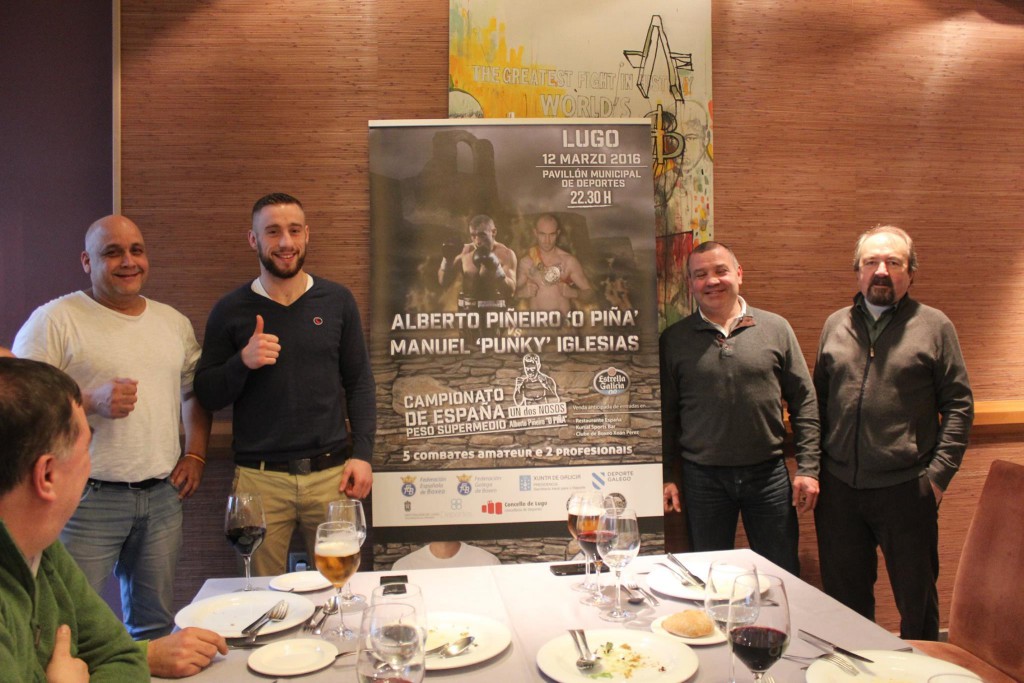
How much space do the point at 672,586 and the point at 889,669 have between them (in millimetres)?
539

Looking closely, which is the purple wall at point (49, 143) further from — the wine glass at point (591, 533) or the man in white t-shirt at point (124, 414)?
the wine glass at point (591, 533)

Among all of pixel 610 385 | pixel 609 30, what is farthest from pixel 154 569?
pixel 609 30

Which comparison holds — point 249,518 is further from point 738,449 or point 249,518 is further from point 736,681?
point 738,449

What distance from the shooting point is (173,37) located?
332 cm

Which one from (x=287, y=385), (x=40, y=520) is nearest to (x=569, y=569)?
(x=40, y=520)

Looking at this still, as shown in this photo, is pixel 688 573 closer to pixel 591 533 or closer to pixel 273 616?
pixel 591 533

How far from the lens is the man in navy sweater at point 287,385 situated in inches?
112

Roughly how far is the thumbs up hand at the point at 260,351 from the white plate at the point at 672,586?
152 cm

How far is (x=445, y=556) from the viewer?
3234 mm

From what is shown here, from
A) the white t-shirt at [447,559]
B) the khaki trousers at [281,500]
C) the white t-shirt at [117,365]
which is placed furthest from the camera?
the white t-shirt at [447,559]

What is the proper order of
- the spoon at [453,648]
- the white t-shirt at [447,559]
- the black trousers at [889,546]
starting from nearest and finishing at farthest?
1. the spoon at [453,648]
2. the black trousers at [889,546]
3. the white t-shirt at [447,559]

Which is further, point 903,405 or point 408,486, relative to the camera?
point 408,486

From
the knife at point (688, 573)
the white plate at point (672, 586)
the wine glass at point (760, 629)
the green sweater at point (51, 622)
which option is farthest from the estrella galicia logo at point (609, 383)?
the green sweater at point (51, 622)

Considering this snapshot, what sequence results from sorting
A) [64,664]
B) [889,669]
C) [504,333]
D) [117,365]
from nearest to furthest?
[64,664]
[889,669]
[117,365]
[504,333]
